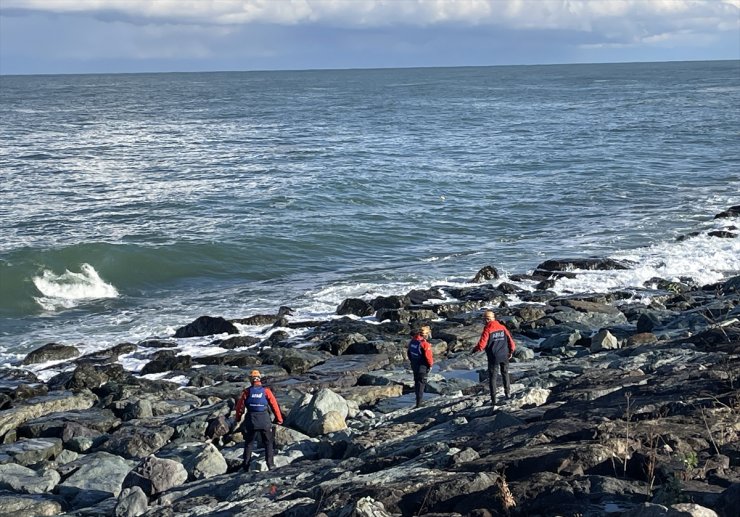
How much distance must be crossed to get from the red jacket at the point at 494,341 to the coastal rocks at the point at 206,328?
36.6 ft

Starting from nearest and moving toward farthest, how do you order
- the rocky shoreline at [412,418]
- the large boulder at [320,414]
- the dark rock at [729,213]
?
the rocky shoreline at [412,418] → the large boulder at [320,414] → the dark rock at [729,213]

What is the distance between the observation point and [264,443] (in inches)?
566

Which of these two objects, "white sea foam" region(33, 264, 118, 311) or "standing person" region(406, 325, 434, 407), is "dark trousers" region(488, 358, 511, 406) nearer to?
"standing person" region(406, 325, 434, 407)

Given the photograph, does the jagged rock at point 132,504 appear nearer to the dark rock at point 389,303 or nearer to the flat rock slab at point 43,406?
the flat rock slab at point 43,406

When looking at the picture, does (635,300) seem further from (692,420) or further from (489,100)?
(489,100)

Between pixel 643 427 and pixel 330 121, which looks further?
pixel 330 121

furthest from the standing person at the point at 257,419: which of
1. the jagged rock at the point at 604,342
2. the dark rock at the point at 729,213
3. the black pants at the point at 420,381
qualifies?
the dark rock at the point at 729,213

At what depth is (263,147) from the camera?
223 feet

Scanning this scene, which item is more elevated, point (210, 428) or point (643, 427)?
point (643, 427)

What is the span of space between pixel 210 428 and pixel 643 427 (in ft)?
27.6

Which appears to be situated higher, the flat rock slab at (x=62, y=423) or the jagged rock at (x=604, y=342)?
the jagged rock at (x=604, y=342)

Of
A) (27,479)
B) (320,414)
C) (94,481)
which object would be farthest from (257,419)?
(27,479)

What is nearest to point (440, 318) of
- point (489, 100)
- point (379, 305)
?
point (379, 305)

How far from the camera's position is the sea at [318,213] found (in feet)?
100
